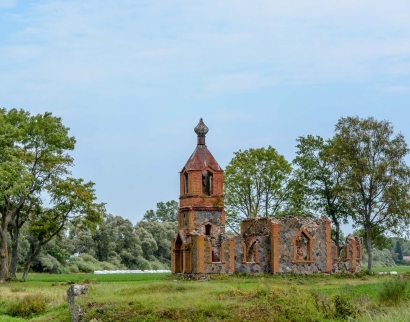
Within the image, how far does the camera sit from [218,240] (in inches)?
1863

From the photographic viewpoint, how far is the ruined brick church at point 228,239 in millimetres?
46688

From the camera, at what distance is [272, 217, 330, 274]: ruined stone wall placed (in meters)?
47.2

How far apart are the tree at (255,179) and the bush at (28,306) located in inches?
1388

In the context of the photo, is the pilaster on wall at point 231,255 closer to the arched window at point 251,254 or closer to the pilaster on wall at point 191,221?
the arched window at point 251,254

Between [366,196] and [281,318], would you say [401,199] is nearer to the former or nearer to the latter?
[366,196]

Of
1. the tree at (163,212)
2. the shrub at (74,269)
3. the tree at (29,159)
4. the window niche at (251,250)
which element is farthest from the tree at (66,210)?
the tree at (163,212)

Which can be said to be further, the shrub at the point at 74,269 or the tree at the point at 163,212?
the tree at the point at 163,212

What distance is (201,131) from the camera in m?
49.8

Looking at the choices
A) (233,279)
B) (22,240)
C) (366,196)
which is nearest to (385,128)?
(366,196)

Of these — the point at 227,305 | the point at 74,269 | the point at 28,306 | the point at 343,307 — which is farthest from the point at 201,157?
the point at 343,307

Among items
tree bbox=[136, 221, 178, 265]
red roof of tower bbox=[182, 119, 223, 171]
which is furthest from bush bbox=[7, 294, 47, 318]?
tree bbox=[136, 221, 178, 265]

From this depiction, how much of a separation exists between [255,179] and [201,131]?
16.1m

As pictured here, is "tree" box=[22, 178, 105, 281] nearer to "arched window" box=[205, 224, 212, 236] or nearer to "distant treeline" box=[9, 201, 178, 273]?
"arched window" box=[205, 224, 212, 236]

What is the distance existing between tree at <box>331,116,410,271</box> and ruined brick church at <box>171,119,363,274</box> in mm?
7223
